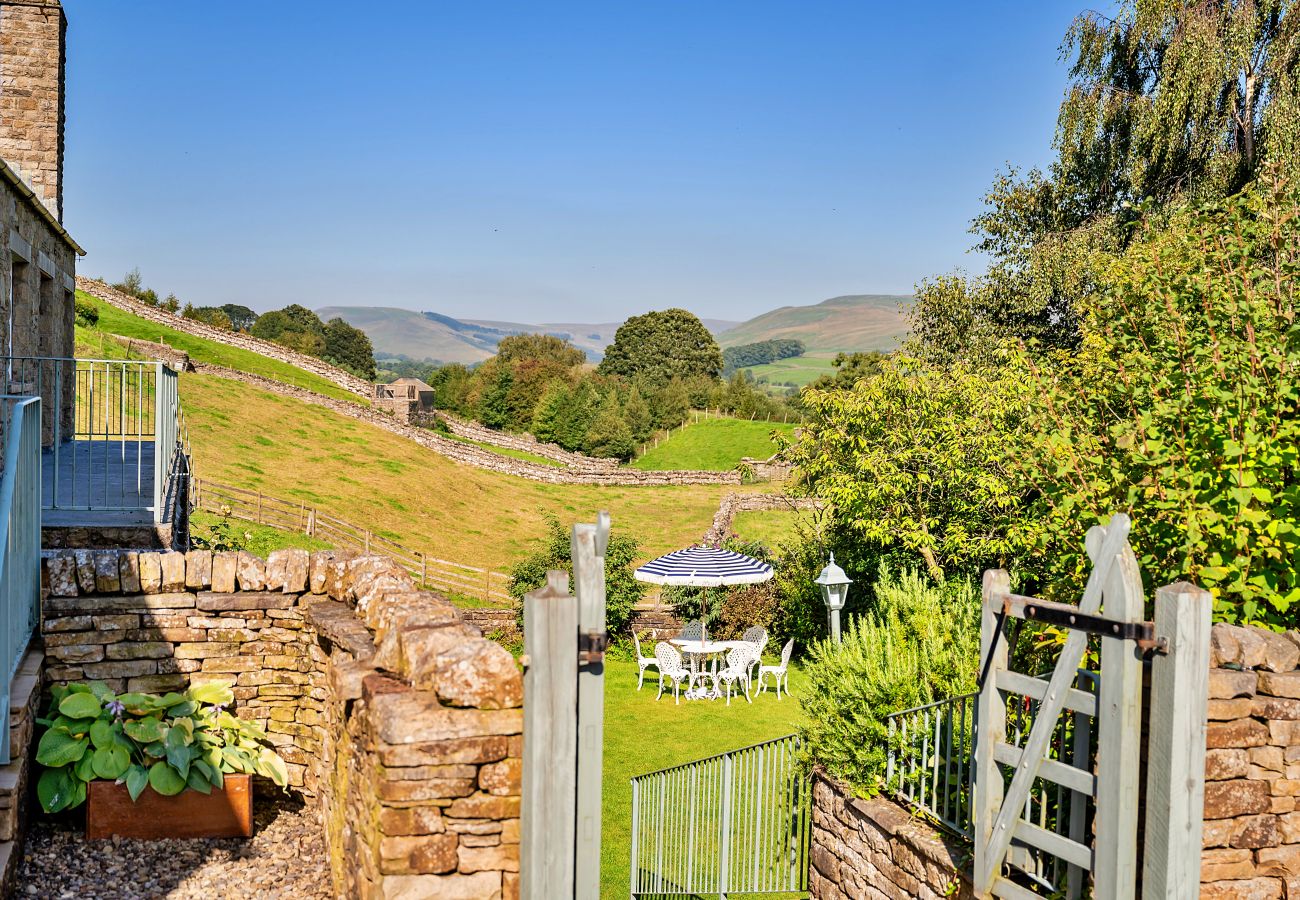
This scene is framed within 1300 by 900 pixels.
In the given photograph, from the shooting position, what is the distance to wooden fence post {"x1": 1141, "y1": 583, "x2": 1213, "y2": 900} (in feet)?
13.4

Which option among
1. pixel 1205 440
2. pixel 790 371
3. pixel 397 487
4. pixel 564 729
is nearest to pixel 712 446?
pixel 397 487

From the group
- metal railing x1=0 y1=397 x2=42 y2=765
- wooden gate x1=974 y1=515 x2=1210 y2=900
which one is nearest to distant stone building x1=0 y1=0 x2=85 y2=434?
metal railing x1=0 y1=397 x2=42 y2=765

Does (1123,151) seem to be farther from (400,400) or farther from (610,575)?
(400,400)

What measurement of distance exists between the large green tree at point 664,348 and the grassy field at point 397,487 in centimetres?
3797

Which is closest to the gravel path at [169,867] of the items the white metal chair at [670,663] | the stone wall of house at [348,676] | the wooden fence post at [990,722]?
the stone wall of house at [348,676]

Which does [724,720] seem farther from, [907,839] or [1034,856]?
[1034,856]

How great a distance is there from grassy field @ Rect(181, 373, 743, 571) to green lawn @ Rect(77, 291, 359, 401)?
3.97 m

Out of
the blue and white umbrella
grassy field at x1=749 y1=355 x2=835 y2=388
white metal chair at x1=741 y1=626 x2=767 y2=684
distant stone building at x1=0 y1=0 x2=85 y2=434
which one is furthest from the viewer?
grassy field at x1=749 y1=355 x2=835 y2=388

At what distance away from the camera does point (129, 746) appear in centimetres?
508

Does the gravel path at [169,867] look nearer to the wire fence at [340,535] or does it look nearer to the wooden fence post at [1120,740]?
the wooden fence post at [1120,740]

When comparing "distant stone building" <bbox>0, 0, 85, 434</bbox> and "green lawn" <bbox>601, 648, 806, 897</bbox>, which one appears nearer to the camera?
"green lawn" <bbox>601, 648, 806, 897</bbox>

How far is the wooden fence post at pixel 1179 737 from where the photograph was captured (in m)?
4.08

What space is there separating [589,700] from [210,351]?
4444 centimetres

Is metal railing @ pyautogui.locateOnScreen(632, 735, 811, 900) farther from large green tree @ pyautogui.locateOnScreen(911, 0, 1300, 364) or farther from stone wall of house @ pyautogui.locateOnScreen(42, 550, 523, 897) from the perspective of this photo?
large green tree @ pyautogui.locateOnScreen(911, 0, 1300, 364)
